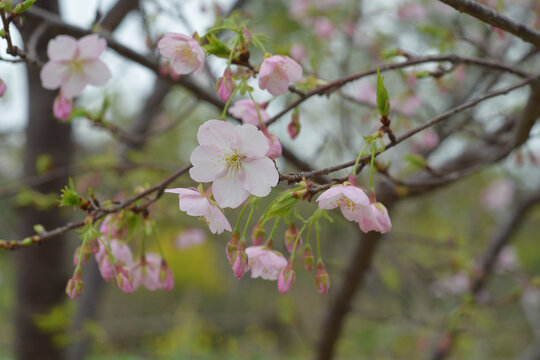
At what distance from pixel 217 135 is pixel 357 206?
22cm

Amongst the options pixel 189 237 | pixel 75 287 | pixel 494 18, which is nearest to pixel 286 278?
pixel 75 287

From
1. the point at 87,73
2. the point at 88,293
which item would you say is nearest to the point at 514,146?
the point at 87,73

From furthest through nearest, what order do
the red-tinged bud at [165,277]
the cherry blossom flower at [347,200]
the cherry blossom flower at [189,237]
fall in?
1. the cherry blossom flower at [189,237]
2. the red-tinged bud at [165,277]
3. the cherry blossom flower at [347,200]

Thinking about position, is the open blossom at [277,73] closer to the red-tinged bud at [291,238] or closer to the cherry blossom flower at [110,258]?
the red-tinged bud at [291,238]

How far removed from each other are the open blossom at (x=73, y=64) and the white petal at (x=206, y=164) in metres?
0.44

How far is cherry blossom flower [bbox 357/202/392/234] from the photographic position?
597 millimetres

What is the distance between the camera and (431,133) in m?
2.18

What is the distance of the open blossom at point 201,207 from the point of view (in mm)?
613

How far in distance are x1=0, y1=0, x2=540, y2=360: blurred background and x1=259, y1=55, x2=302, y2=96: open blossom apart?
0.12 m

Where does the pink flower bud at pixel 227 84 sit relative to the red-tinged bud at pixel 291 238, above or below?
above

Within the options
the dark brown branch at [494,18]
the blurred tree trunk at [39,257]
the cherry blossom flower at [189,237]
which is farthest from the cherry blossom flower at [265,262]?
the cherry blossom flower at [189,237]

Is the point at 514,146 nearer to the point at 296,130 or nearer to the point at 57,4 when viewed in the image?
Result: the point at 296,130

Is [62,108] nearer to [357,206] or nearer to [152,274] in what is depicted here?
[152,274]

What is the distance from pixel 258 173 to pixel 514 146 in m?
0.61
